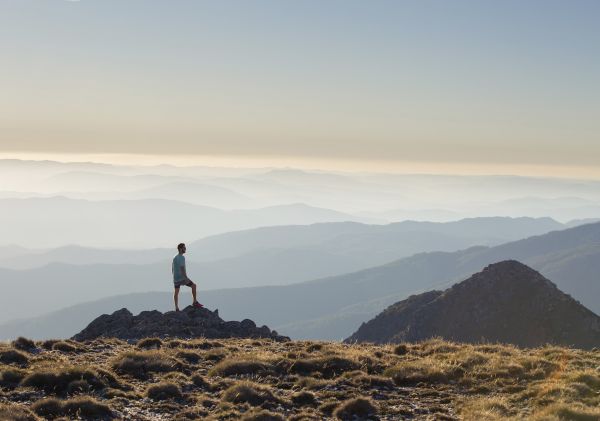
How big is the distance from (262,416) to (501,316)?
333 feet

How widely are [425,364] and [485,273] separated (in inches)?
4104

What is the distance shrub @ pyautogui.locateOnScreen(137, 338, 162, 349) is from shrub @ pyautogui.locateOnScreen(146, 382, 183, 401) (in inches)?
330

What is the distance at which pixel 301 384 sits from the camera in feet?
63.8

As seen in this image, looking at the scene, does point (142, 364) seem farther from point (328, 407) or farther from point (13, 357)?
point (328, 407)

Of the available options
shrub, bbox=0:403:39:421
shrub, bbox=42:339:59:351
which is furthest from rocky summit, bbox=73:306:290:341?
shrub, bbox=0:403:39:421

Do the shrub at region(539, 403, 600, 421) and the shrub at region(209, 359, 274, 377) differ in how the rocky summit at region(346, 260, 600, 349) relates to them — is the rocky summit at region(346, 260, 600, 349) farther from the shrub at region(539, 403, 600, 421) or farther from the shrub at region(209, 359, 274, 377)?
the shrub at region(539, 403, 600, 421)

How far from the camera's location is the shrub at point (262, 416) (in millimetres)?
15070

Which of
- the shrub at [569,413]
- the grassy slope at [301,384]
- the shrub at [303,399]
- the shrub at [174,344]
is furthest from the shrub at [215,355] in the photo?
the shrub at [569,413]

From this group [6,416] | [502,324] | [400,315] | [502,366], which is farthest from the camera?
[400,315]

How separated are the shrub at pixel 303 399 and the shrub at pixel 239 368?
11.3ft

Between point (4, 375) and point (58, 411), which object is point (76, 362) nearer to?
point (4, 375)

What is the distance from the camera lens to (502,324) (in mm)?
106625

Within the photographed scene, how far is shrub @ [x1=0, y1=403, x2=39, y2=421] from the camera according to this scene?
14.3 m

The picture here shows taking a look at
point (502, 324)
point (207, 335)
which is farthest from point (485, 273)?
point (207, 335)
